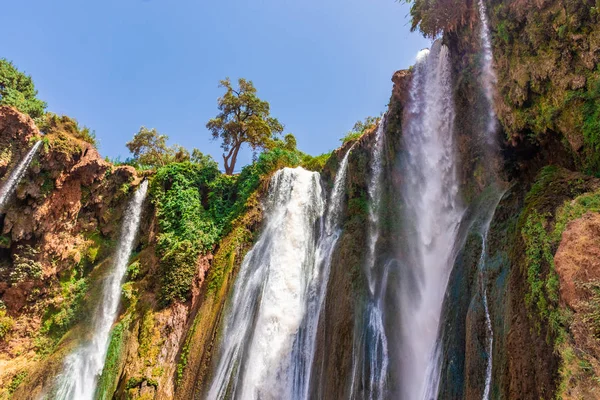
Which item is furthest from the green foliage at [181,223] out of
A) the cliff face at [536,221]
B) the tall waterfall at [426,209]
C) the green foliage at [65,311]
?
→ the cliff face at [536,221]

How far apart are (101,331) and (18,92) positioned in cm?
1549

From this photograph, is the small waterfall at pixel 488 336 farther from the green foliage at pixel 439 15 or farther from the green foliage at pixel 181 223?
the green foliage at pixel 181 223

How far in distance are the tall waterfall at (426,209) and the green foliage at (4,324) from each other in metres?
16.2

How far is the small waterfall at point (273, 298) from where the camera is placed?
11.6 m

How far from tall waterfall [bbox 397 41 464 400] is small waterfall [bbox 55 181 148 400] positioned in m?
12.5

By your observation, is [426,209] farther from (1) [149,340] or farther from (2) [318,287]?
(1) [149,340]

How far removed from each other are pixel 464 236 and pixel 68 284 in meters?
17.3

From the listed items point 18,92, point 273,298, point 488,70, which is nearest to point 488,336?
point 488,70

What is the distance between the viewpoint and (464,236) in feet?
28.0

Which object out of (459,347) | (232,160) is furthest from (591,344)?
(232,160)

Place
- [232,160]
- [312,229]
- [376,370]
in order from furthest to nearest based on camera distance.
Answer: [232,160] < [312,229] < [376,370]

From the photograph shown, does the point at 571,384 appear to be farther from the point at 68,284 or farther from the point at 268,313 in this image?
the point at 68,284

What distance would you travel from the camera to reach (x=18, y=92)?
835 inches

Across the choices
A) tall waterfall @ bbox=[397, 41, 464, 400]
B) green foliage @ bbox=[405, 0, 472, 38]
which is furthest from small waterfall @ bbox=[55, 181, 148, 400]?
green foliage @ bbox=[405, 0, 472, 38]
